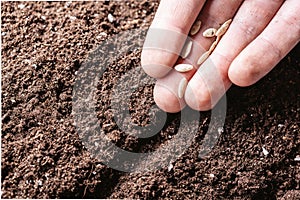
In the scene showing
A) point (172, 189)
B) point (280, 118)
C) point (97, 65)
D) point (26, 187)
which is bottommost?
point (26, 187)

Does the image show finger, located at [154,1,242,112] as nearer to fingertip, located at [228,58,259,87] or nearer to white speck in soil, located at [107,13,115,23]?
fingertip, located at [228,58,259,87]

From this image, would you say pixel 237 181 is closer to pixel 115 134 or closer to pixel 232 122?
pixel 232 122

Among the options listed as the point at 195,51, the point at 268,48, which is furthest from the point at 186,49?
the point at 268,48

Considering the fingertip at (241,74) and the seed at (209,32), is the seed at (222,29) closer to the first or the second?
the seed at (209,32)

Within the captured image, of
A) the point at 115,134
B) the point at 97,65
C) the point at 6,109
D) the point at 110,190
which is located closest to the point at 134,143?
the point at 115,134

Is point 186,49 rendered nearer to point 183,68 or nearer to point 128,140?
point 183,68

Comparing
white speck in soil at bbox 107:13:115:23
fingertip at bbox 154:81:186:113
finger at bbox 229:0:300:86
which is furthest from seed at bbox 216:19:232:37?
white speck in soil at bbox 107:13:115:23
